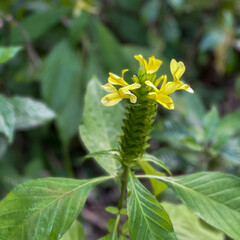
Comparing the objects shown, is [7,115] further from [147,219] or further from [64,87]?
[64,87]

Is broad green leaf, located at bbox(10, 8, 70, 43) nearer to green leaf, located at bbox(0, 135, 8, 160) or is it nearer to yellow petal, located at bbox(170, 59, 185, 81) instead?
green leaf, located at bbox(0, 135, 8, 160)

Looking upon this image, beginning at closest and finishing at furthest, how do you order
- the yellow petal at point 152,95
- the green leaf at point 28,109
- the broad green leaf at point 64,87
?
the yellow petal at point 152,95
the green leaf at point 28,109
the broad green leaf at point 64,87

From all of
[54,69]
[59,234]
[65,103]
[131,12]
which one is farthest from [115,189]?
[59,234]

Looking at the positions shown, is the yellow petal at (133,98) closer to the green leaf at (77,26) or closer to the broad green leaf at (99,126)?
the broad green leaf at (99,126)

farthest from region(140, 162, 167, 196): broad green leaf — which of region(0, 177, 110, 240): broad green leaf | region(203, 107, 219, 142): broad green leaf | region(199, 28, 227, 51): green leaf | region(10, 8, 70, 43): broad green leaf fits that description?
region(199, 28, 227, 51): green leaf

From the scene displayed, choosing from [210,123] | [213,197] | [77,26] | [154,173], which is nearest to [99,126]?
[154,173]

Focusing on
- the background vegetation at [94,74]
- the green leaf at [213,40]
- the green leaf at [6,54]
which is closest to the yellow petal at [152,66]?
the green leaf at [6,54]

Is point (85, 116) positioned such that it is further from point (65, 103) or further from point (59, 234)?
point (65, 103)
